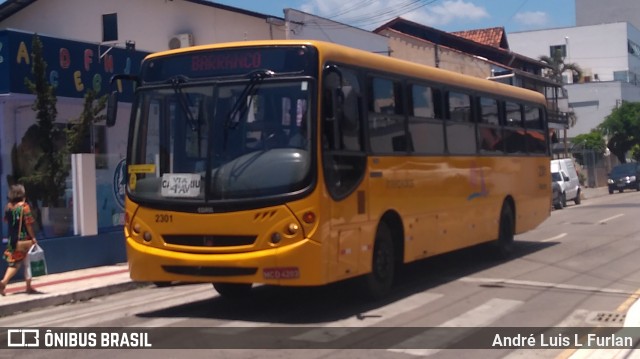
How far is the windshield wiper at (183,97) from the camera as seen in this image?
10.4m

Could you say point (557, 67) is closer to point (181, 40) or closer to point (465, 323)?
point (181, 40)

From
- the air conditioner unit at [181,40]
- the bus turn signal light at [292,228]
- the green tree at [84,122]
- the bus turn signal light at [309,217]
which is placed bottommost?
the bus turn signal light at [292,228]

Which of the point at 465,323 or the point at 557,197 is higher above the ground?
the point at 557,197

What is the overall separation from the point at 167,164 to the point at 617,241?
1258 centimetres

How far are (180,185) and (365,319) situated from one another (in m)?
2.76

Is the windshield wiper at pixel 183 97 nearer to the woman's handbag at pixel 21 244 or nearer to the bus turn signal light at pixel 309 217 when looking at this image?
the bus turn signal light at pixel 309 217

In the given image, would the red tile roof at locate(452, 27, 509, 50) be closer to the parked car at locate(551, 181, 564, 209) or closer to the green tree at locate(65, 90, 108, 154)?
the parked car at locate(551, 181, 564, 209)

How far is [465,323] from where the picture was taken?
1013 cm

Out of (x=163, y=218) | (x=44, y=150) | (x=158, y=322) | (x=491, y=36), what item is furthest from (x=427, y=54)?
(x=158, y=322)

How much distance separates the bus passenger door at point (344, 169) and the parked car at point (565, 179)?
24.9m

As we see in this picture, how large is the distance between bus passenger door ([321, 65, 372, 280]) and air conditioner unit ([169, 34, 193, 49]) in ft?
53.9

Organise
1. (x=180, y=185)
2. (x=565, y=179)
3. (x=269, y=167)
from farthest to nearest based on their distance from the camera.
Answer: (x=565, y=179)
(x=180, y=185)
(x=269, y=167)

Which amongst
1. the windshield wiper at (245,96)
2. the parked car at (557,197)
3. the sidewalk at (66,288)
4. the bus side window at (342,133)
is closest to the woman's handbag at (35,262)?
the sidewalk at (66,288)

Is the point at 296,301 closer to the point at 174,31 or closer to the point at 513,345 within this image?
the point at 513,345
